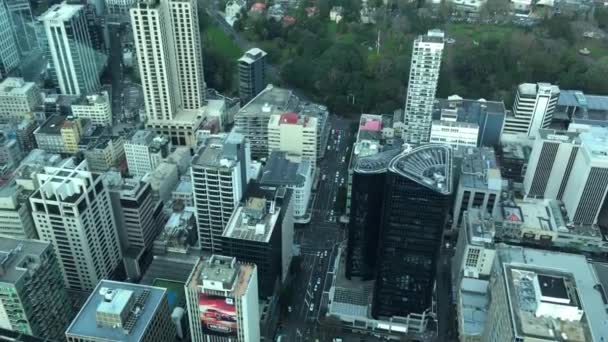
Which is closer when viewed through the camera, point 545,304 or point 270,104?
point 545,304

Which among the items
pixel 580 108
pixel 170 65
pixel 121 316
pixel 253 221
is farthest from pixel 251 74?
pixel 121 316

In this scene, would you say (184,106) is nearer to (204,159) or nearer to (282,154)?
(282,154)

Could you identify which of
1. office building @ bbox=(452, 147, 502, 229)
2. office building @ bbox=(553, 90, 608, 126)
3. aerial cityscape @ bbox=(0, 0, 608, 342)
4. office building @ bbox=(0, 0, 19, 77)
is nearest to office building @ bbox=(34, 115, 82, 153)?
aerial cityscape @ bbox=(0, 0, 608, 342)

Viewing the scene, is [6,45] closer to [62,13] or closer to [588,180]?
[62,13]

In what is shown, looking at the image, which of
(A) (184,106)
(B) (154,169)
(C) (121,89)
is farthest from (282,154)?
(C) (121,89)

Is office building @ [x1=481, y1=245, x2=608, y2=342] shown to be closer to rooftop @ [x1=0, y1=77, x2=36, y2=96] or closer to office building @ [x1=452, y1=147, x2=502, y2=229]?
office building @ [x1=452, y1=147, x2=502, y2=229]

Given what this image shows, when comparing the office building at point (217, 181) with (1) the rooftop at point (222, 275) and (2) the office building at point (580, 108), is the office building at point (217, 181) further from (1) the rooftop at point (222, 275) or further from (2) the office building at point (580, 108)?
(2) the office building at point (580, 108)

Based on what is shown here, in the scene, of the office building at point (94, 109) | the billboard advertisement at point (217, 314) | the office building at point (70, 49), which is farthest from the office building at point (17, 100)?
the billboard advertisement at point (217, 314)
